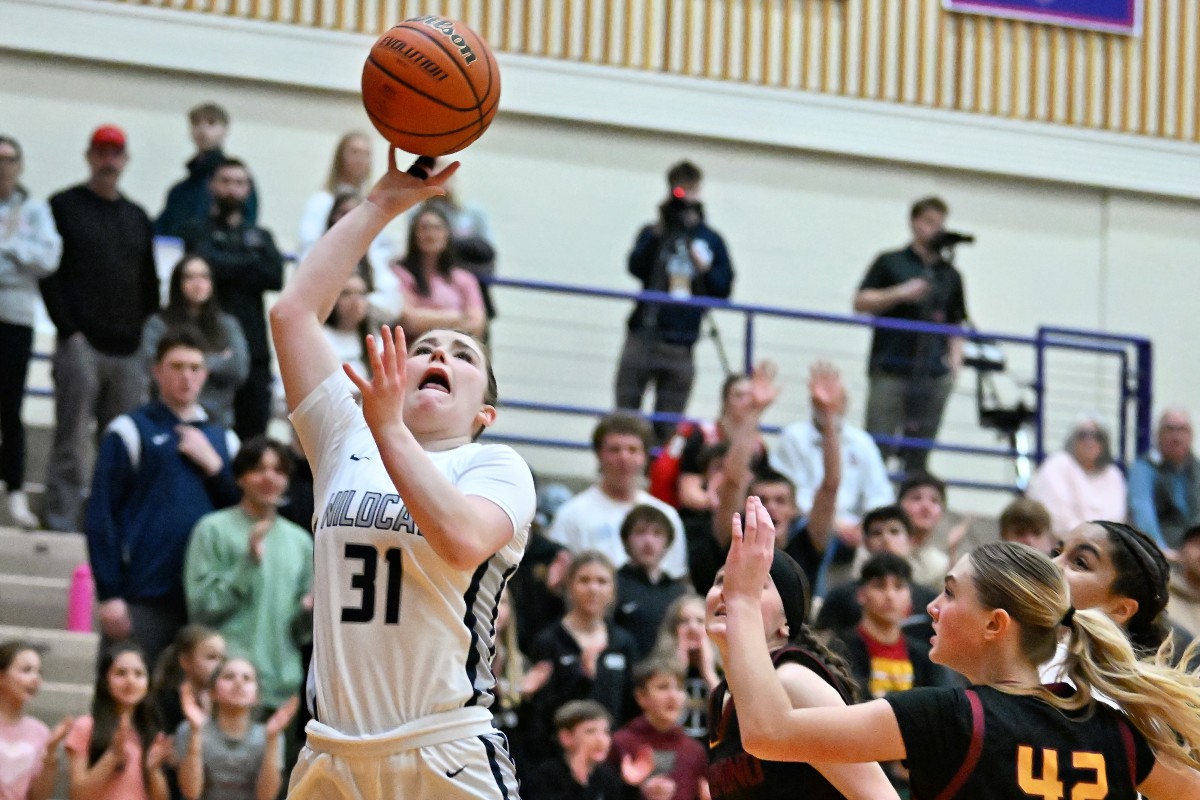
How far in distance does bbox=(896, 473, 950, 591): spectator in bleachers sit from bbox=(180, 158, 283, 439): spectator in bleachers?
346 centimetres

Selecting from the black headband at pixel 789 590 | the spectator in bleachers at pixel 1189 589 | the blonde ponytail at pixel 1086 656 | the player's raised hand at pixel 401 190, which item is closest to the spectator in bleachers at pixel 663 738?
the spectator in bleachers at pixel 1189 589

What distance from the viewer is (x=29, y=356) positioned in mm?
9352

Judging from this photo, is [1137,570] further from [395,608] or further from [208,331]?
[208,331]

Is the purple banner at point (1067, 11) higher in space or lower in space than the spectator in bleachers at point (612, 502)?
higher

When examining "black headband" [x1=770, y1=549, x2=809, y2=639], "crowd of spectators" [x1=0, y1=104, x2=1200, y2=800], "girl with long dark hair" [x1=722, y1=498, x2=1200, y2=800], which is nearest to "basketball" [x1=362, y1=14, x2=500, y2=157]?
"black headband" [x1=770, y1=549, x2=809, y2=639]

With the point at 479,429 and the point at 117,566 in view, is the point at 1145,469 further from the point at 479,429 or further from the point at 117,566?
the point at 479,429

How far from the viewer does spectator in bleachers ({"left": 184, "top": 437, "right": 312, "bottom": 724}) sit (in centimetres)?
802

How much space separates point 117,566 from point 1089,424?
5.91 metres

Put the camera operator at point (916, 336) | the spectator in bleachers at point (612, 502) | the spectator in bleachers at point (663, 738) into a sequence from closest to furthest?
1. the spectator in bleachers at point (663, 738)
2. the spectator in bleachers at point (612, 502)
3. the camera operator at point (916, 336)

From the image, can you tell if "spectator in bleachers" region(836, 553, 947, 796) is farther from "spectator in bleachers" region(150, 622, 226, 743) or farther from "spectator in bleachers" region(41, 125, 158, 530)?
"spectator in bleachers" region(41, 125, 158, 530)

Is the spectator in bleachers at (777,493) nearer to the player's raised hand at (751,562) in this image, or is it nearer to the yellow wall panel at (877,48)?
the yellow wall panel at (877,48)

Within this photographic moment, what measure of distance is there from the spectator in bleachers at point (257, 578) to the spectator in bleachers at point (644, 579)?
5.18ft

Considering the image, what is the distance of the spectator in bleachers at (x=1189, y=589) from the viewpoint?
370 inches

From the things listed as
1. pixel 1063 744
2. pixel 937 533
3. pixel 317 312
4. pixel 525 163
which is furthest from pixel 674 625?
pixel 525 163
